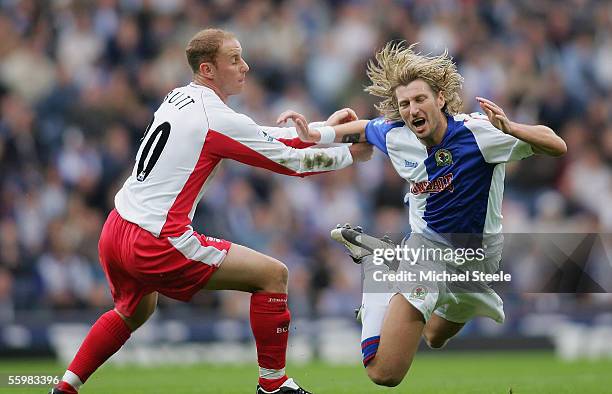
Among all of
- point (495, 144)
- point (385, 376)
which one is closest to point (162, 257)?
point (385, 376)

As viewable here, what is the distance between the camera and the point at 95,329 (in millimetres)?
7570

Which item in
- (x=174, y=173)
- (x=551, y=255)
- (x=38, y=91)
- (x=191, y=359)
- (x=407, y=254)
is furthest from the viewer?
(x=38, y=91)

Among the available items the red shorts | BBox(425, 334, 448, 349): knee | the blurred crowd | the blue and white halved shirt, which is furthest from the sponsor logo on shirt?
the blurred crowd

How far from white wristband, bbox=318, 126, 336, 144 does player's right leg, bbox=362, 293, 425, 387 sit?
1259 millimetres

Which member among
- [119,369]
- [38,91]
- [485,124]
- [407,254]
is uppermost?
[38,91]

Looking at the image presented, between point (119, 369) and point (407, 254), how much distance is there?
18.4 feet

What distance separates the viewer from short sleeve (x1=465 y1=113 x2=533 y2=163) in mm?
7273

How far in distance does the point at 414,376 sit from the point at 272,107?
18.7 ft

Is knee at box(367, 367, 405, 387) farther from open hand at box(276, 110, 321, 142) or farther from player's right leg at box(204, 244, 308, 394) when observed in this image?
open hand at box(276, 110, 321, 142)

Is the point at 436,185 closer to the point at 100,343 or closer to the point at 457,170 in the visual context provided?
the point at 457,170

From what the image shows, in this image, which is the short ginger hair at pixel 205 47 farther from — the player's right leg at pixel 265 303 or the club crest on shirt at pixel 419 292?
the club crest on shirt at pixel 419 292

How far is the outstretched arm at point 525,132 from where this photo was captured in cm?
687

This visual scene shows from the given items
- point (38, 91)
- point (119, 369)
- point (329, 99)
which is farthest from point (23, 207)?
point (329, 99)

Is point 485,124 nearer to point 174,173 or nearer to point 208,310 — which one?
point 174,173
